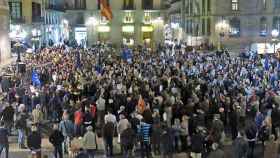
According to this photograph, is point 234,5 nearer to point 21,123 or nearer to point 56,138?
point 21,123

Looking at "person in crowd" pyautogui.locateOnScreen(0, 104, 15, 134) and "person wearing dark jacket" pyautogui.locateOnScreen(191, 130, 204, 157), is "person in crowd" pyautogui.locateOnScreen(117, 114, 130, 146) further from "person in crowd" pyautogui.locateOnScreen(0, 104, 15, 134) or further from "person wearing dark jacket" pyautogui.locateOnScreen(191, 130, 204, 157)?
"person in crowd" pyautogui.locateOnScreen(0, 104, 15, 134)

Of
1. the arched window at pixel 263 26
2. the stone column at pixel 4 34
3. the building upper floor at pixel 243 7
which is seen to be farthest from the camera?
the arched window at pixel 263 26

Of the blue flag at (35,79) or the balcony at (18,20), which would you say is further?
the balcony at (18,20)

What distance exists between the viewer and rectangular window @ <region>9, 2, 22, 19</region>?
60.9m

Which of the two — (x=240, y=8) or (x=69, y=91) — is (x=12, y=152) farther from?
(x=240, y=8)

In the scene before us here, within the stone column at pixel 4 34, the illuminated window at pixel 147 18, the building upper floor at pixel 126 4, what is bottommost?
the stone column at pixel 4 34

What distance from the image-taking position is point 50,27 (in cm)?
7531

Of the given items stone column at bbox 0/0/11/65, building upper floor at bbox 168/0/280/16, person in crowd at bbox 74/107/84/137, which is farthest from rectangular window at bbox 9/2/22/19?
person in crowd at bbox 74/107/84/137

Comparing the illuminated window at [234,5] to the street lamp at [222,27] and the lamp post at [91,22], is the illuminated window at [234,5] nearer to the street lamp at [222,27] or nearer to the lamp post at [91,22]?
the street lamp at [222,27]

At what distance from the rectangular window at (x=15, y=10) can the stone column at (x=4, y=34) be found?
16.3 meters

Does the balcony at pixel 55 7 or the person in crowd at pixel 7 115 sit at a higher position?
the balcony at pixel 55 7

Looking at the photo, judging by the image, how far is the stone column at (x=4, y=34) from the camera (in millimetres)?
41969

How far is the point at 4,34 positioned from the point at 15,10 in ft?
62.1

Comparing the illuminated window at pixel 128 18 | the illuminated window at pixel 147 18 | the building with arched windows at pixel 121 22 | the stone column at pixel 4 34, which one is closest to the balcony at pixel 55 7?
the building with arched windows at pixel 121 22
